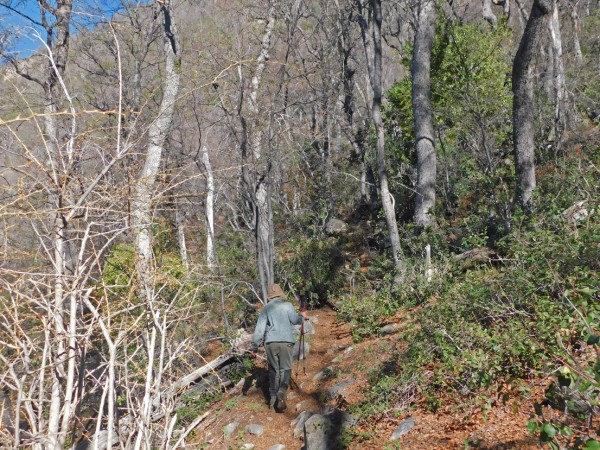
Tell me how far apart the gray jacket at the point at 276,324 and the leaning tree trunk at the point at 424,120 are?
4093mm

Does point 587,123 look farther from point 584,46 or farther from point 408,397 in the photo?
point 408,397

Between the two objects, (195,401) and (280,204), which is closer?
(195,401)

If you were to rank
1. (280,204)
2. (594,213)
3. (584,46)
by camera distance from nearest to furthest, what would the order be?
(594,213), (280,204), (584,46)

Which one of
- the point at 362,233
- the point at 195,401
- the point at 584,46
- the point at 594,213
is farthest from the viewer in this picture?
the point at 584,46

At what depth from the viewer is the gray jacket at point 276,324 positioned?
291 inches

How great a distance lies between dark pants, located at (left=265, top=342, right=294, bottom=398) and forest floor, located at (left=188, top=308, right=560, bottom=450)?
38 centimetres

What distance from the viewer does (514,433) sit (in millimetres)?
4879

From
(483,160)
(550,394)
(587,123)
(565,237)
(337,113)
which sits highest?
(337,113)

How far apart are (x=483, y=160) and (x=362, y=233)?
14.7 ft

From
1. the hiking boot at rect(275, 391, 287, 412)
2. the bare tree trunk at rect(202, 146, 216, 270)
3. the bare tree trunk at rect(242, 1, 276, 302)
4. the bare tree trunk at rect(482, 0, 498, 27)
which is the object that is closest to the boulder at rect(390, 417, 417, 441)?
the hiking boot at rect(275, 391, 287, 412)

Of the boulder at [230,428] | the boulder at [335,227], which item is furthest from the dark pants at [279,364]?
the boulder at [335,227]

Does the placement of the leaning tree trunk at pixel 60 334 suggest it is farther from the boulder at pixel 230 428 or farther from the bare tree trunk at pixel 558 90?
the bare tree trunk at pixel 558 90

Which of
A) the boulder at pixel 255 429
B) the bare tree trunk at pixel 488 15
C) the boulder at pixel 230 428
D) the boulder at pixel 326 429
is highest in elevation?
the bare tree trunk at pixel 488 15

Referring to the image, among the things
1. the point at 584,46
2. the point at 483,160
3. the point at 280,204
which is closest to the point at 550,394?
the point at 483,160
